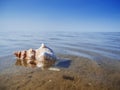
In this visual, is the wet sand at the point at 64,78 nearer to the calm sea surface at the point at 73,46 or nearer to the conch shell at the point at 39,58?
→ the conch shell at the point at 39,58

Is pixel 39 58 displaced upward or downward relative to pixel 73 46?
upward

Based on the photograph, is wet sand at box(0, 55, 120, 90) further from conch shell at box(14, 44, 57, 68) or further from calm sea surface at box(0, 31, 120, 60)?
calm sea surface at box(0, 31, 120, 60)

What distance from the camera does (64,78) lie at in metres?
5.48

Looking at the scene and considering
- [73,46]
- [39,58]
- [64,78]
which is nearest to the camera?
[64,78]

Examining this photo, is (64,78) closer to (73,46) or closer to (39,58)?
(39,58)

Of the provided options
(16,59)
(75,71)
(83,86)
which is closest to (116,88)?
(83,86)

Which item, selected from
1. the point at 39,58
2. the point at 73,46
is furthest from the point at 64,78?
the point at 73,46

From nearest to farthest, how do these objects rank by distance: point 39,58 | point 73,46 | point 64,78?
1. point 64,78
2. point 39,58
3. point 73,46

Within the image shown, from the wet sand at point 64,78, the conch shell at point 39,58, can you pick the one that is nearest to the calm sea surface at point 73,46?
the conch shell at point 39,58

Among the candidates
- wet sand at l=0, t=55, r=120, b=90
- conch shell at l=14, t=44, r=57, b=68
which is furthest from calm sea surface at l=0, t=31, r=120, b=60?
wet sand at l=0, t=55, r=120, b=90

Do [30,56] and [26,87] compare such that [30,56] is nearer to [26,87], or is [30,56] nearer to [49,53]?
[49,53]

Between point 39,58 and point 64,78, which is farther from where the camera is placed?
point 39,58

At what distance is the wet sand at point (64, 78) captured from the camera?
4766 millimetres

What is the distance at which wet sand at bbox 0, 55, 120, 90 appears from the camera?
4.77 m
